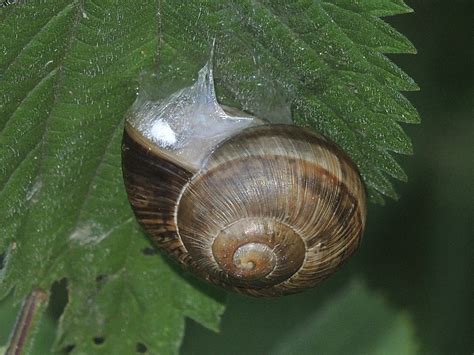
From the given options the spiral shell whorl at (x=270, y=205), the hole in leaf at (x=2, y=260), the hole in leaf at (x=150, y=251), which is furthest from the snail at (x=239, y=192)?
the hole in leaf at (x=2, y=260)

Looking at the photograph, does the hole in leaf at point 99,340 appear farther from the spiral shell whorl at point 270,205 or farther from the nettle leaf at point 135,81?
the spiral shell whorl at point 270,205

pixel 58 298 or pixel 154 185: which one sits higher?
pixel 154 185

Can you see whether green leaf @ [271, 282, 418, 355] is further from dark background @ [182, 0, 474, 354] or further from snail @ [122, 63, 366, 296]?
snail @ [122, 63, 366, 296]

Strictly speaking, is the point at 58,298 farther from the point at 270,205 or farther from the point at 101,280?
the point at 270,205

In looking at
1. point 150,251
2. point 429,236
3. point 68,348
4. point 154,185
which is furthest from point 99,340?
point 429,236

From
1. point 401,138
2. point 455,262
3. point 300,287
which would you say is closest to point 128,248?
point 300,287

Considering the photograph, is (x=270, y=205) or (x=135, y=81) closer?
(x=270, y=205)
